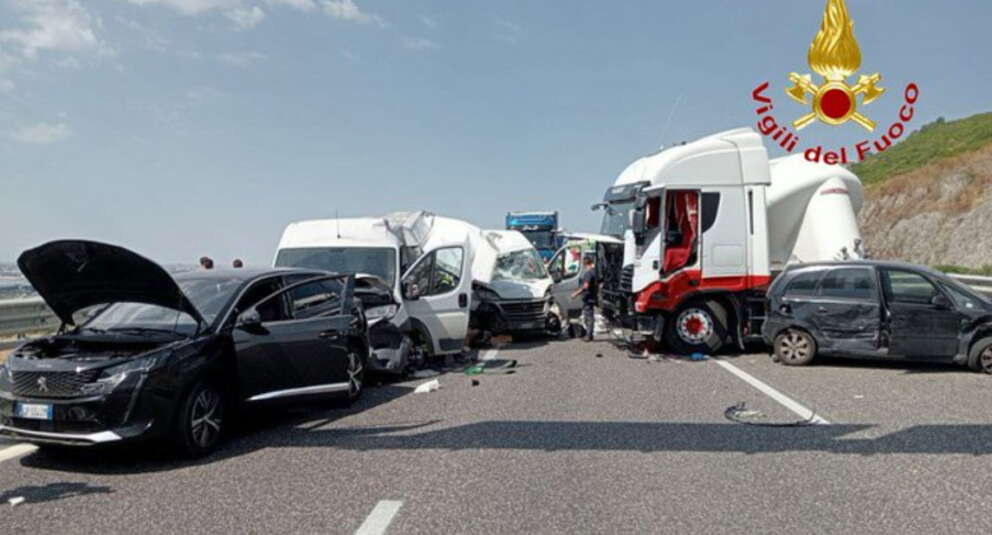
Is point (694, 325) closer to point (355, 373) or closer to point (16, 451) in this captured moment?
point (355, 373)

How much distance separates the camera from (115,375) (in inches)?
234

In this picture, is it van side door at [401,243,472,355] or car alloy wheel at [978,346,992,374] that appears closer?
car alloy wheel at [978,346,992,374]

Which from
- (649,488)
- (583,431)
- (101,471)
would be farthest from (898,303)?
(101,471)

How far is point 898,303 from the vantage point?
10281mm

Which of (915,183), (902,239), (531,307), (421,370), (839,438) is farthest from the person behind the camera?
(915,183)

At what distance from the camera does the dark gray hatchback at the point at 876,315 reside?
9.98 meters

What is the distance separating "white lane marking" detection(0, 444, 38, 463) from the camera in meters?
6.51

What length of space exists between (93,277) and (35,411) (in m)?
1.27

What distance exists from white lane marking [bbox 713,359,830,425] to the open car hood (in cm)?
598

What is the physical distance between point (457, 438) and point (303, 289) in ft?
8.60

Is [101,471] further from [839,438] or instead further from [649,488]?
[839,438]

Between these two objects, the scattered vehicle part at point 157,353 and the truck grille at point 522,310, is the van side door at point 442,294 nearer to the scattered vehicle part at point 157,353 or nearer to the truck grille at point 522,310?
the truck grille at point 522,310

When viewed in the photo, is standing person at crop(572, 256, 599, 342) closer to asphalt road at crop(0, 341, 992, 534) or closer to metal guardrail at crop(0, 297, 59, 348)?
asphalt road at crop(0, 341, 992, 534)

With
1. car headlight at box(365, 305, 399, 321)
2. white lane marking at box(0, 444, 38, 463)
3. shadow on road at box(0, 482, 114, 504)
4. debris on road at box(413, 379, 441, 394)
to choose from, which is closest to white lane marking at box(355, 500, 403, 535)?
shadow on road at box(0, 482, 114, 504)
